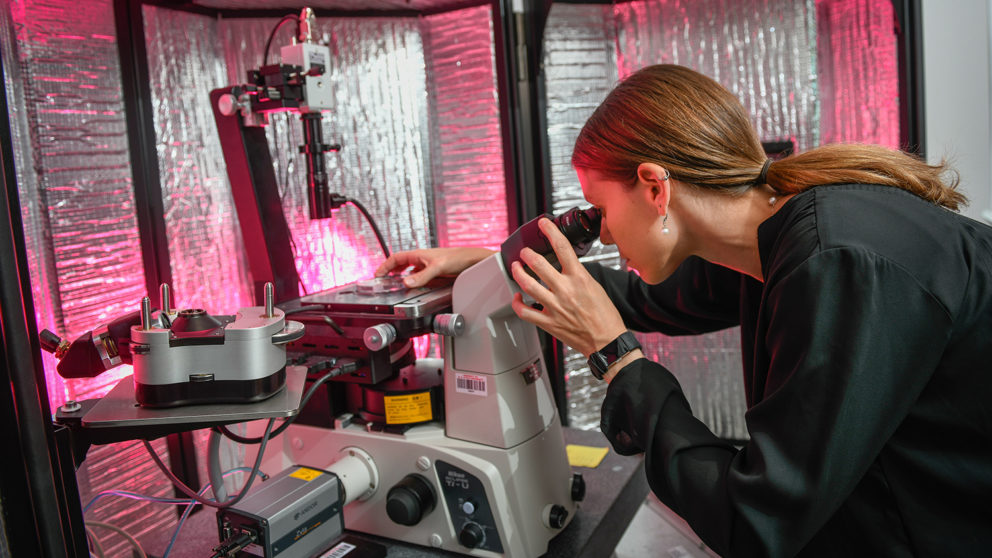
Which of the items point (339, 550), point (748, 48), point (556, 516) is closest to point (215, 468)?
point (339, 550)

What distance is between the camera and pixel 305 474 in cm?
100

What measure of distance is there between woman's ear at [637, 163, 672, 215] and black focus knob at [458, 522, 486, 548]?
1.81ft

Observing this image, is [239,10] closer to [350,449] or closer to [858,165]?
[350,449]

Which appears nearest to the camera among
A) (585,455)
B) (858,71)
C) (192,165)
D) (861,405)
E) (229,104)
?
(861,405)

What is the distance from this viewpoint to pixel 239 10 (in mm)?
1739

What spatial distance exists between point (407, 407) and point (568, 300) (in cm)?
33

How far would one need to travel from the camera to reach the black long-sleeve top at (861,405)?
0.71 m

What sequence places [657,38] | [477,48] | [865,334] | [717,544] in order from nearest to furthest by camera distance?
[865,334]
[717,544]
[477,48]
[657,38]

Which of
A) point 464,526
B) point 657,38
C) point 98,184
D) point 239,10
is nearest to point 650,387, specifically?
point 464,526

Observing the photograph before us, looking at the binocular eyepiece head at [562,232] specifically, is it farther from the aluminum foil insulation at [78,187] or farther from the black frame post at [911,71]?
the black frame post at [911,71]

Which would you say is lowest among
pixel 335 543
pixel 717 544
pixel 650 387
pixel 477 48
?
pixel 335 543

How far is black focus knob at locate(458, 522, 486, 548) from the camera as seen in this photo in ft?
3.36

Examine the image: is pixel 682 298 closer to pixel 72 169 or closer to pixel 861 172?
pixel 861 172

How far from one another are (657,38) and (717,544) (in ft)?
5.96
